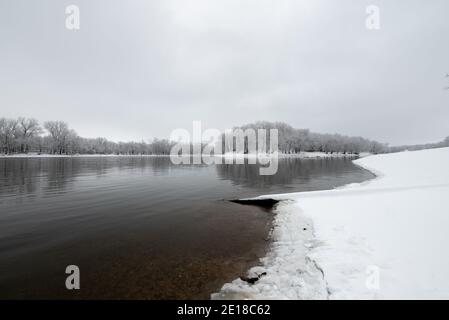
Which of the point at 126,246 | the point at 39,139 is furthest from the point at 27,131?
the point at 126,246

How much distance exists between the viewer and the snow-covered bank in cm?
489

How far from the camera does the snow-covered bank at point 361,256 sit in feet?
16.0

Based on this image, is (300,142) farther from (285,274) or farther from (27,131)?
(27,131)

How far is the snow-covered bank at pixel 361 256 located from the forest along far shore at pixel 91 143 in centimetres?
12987

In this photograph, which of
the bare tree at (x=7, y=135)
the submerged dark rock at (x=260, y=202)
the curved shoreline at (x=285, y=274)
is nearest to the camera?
the curved shoreline at (x=285, y=274)

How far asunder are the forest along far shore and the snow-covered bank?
129872 mm

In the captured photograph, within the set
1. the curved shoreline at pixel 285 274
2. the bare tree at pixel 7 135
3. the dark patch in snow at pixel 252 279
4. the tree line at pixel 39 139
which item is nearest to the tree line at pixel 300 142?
the tree line at pixel 39 139

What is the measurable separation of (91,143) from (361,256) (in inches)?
7354

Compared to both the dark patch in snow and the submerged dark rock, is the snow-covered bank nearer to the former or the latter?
→ the dark patch in snow

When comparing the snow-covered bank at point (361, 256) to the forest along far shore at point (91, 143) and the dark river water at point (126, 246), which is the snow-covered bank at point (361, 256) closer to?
the dark river water at point (126, 246)

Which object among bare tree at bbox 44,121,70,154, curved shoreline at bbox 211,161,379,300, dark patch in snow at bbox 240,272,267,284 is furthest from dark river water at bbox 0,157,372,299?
bare tree at bbox 44,121,70,154

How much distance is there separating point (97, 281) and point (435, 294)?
916 cm

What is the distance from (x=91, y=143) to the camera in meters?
156

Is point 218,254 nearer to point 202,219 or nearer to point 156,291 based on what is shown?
point 156,291
